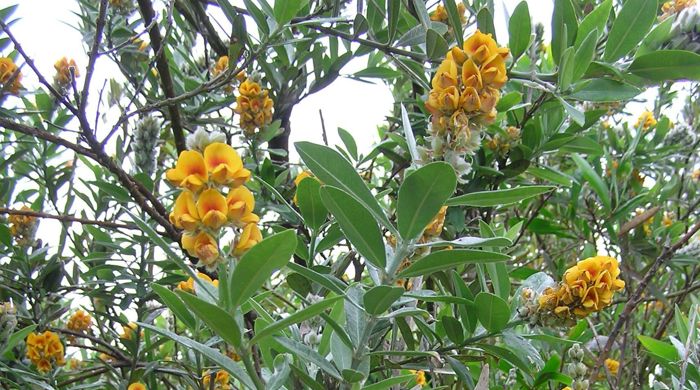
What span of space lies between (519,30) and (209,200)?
2.60 feet

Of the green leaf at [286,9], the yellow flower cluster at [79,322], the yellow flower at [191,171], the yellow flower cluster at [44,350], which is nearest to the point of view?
the yellow flower at [191,171]

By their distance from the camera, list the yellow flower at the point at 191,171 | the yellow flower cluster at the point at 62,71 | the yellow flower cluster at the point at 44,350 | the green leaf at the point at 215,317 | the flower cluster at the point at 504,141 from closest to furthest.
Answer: the green leaf at the point at 215,317
the yellow flower at the point at 191,171
the flower cluster at the point at 504,141
the yellow flower cluster at the point at 44,350
the yellow flower cluster at the point at 62,71

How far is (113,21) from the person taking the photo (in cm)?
206

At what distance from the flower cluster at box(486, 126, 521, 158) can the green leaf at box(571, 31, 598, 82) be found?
51cm

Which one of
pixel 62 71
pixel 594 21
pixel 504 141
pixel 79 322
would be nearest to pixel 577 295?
pixel 594 21

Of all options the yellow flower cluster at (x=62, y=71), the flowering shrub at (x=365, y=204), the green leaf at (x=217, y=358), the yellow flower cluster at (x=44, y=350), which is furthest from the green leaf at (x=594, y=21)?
the yellow flower cluster at (x=44, y=350)

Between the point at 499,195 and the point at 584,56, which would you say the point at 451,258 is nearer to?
the point at 499,195

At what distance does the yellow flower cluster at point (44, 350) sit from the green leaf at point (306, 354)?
4.07 feet

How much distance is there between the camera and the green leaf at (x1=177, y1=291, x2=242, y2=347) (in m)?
0.76

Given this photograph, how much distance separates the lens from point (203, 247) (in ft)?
2.91

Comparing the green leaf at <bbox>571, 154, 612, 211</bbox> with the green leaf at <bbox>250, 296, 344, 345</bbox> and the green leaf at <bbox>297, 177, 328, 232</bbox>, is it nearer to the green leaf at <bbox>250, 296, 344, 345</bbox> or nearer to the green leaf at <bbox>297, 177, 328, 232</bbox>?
the green leaf at <bbox>297, 177, 328, 232</bbox>

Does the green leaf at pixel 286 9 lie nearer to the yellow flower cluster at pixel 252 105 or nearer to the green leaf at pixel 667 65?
the yellow flower cluster at pixel 252 105

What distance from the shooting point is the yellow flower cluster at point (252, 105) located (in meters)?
1.99

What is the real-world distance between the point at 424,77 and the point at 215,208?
849 millimetres
